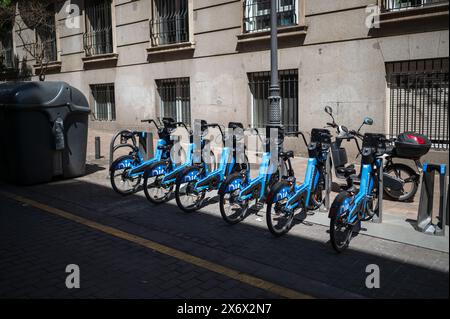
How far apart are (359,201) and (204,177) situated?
2.45m

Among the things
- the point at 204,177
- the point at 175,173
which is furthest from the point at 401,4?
the point at 175,173

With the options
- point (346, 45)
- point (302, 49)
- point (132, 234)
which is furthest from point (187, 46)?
point (132, 234)

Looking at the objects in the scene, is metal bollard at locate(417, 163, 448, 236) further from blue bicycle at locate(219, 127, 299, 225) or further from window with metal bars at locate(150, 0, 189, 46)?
window with metal bars at locate(150, 0, 189, 46)

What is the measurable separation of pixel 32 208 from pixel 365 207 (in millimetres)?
4865

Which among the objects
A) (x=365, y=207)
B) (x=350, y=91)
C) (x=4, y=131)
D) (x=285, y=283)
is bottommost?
(x=285, y=283)

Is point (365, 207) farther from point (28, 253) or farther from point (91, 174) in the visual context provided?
point (91, 174)

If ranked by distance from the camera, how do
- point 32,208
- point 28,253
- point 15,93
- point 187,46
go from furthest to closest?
point 187,46 → point 15,93 → point 32,208 → point 28,253

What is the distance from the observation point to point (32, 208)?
7.21 metres

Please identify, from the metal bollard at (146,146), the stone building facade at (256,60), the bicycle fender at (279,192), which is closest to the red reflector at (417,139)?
the stone building facade at (256,60)

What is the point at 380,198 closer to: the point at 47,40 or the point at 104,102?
the point at 104,102

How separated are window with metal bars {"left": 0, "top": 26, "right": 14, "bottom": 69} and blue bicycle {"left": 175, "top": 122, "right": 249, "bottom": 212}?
754 inches

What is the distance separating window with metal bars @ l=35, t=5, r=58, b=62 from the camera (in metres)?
19.5

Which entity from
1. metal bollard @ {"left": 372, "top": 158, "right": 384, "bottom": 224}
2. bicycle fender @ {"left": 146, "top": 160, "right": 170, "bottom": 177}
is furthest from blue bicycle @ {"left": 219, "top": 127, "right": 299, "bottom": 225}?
bicycle fender @ {"left": 146, "top": 160, "right": 170, "bottom": 177}

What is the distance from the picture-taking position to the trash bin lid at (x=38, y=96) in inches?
322
